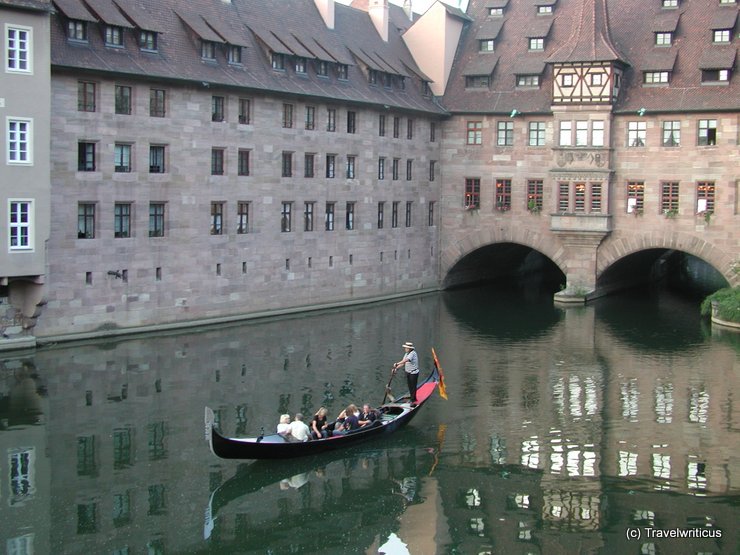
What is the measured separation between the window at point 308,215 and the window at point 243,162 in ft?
13.4

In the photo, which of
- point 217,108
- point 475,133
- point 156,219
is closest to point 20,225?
point 156,219

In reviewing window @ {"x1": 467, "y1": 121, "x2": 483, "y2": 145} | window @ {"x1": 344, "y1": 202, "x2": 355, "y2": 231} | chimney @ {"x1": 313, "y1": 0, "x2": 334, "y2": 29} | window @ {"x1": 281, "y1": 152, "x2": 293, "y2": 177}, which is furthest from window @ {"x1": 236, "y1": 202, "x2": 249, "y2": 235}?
window @ {"x1": 467, "y1": 121, "x2": 483, "y2": 145}

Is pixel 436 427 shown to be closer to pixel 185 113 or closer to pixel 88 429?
pixel 88 429

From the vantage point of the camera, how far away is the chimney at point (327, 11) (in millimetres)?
55375

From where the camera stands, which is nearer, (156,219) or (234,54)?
(156,219)

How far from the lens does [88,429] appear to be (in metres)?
29.4

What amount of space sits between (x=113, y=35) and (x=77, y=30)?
160 cm

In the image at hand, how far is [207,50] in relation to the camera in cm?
4594

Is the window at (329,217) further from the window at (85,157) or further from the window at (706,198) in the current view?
the window at (706,198)

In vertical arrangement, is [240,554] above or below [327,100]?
below

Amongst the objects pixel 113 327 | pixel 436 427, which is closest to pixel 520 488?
pixel 436 427

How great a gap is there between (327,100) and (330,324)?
34.8 ft

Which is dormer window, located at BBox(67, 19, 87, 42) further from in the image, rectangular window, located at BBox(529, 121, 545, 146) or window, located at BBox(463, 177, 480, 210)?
rectangular window, located at BBox(529, 121, 545, 146)

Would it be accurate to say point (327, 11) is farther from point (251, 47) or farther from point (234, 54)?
point (234, 54)
